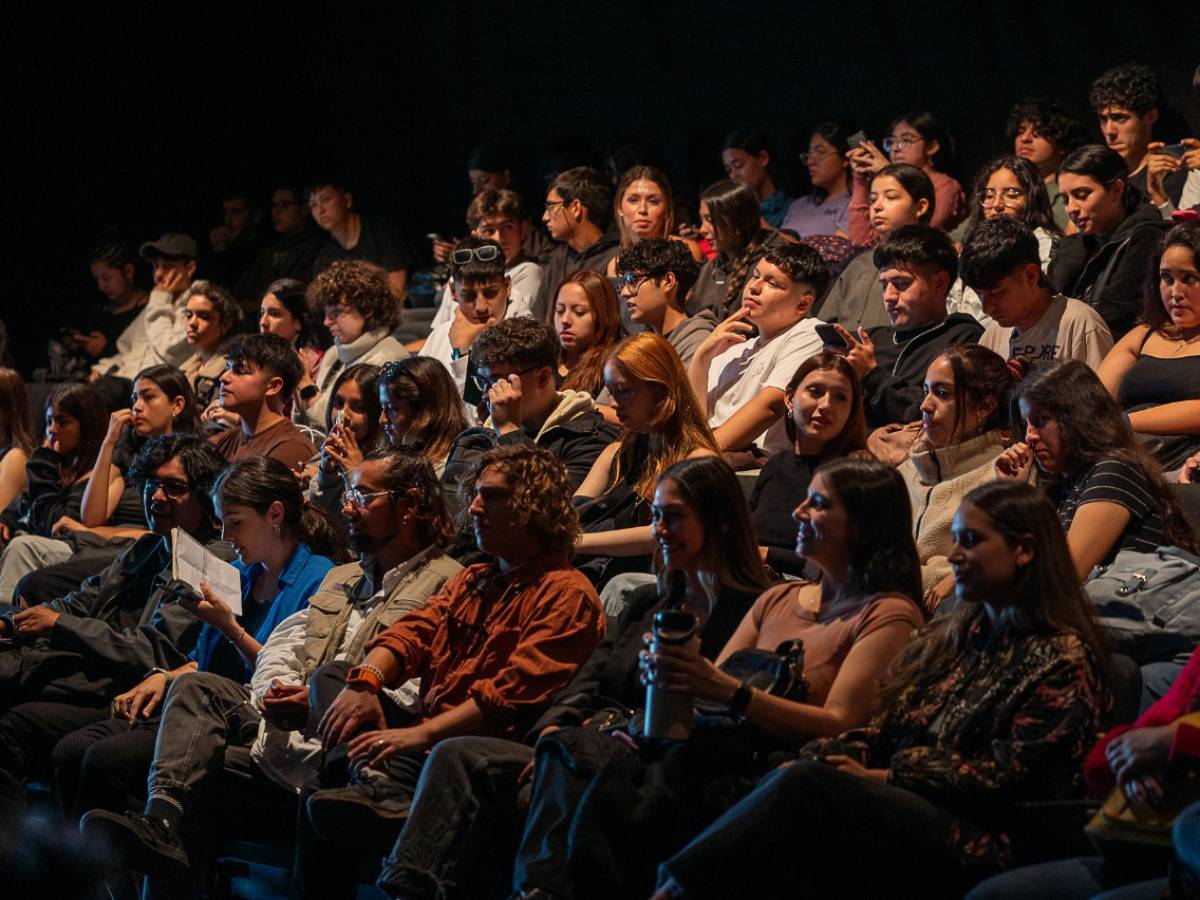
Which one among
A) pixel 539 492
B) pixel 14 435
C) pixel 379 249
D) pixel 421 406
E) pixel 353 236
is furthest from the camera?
pixel 353 236

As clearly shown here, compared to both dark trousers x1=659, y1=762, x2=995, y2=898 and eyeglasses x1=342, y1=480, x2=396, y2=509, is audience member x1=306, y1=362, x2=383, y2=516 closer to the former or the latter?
eyeglasses x1=342, y1=480, x2=396, y2=509

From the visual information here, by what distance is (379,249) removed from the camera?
805 cm

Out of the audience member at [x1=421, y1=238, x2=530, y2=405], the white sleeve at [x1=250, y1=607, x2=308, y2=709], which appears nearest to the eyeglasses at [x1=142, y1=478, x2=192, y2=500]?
the white sleeve at [x1=250, y1=607, x2=308, y2=709]

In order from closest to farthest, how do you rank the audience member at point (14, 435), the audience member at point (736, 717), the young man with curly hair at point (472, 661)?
the audience member at point (736, 717)
the young man with curly hair at point (472, 661)
the audience member at point (14, 435)

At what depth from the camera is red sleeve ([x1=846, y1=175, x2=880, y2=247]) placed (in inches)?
251

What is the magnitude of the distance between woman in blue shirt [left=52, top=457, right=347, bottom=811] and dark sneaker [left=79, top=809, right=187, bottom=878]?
0.40 m

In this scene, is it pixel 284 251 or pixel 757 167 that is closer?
pixel 757 167

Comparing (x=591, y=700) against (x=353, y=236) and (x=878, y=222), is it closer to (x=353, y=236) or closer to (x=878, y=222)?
(x=878, y=222)

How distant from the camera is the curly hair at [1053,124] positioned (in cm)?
618

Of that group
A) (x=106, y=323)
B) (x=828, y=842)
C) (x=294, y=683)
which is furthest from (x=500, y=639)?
(x=106, y=323)

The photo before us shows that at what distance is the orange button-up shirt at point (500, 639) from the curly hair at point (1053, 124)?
3332 millimetres

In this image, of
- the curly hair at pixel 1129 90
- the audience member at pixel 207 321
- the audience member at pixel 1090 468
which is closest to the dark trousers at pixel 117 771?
the audience member at pixel 1090 468

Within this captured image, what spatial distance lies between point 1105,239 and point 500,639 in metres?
2.64

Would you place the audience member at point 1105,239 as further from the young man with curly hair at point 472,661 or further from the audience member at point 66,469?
the audience member at point 66,469
